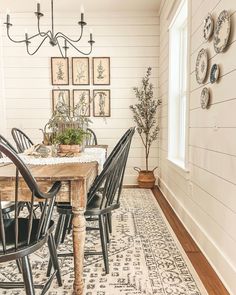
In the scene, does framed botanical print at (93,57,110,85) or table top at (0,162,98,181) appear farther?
framed botanical print at (93,57,110,85)

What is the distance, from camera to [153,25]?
14.4 ft

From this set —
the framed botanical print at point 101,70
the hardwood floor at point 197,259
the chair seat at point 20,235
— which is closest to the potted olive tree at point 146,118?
the framed botanical print at point 101,70

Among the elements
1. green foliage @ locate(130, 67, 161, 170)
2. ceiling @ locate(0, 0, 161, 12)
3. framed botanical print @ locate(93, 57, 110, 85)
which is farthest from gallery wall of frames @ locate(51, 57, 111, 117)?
ceiling @ locate(0, 0, 161, 12)

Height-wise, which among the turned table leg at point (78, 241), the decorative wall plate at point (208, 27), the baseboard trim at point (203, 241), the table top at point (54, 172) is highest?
the decorative wall plate at point (208, 27)

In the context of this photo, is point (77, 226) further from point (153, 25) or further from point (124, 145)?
point (153, 25)

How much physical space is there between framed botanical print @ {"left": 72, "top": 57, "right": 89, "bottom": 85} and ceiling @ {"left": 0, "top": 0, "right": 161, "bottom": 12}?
801mm

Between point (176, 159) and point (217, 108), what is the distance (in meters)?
1.69

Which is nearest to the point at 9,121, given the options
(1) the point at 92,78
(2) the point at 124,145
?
(1) the point at 92,78

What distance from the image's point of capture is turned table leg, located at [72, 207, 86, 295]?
138cm

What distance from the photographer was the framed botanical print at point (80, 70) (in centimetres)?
441

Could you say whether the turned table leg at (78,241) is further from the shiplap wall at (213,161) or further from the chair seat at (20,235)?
the shiplap wall at (213,161)

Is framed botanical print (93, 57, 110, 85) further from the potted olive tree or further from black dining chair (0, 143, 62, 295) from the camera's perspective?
black dining chair (0, 143, 62, 295)

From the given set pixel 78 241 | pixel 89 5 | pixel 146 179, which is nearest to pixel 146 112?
pixel 146 179

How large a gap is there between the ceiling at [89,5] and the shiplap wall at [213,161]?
6.56 ft
